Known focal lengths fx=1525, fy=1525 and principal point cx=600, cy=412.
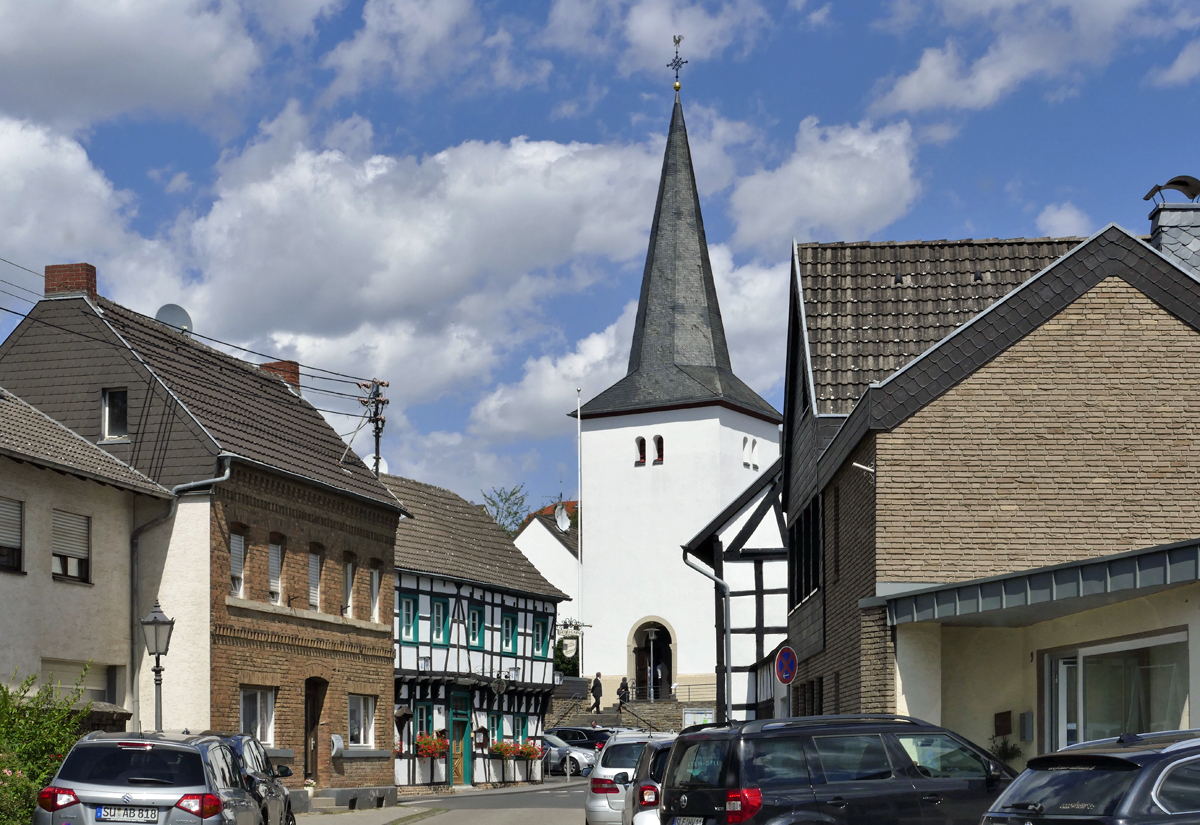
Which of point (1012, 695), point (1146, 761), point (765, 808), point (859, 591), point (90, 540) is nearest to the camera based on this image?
point (1146, 761)

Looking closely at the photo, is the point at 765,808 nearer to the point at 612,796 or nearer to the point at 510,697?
the point at 612,796

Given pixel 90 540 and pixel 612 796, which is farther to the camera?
pixel 90 540

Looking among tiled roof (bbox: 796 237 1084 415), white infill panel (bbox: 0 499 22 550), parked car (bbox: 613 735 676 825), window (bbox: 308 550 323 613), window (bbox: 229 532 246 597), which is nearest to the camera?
parked car (bbox: 613 735 676 825)

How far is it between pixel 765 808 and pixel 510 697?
37727 millimetres

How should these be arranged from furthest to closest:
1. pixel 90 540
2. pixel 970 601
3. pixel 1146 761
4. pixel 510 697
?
pixel 510 697, pixel 90 540, pixel 970 601, pixel 1146 761

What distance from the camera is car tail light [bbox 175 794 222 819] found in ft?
43.5

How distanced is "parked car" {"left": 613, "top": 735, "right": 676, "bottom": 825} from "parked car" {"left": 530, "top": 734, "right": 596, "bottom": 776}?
1267 inches

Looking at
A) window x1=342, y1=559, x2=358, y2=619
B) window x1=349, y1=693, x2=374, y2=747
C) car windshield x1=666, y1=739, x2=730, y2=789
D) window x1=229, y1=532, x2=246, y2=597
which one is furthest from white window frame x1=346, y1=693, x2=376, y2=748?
car windshield x1=666, y1=739, x2=730, y2=789

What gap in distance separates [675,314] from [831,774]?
57811 millimetres

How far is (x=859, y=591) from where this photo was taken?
19.0 meters

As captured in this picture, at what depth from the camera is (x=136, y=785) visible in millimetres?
13273

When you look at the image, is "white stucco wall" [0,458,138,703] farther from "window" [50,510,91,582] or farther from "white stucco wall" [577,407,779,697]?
"white stucco wall" [577,407,779,697]

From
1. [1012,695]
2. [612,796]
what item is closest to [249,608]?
[612,796]

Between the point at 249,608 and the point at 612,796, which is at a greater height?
the point at 249,608
